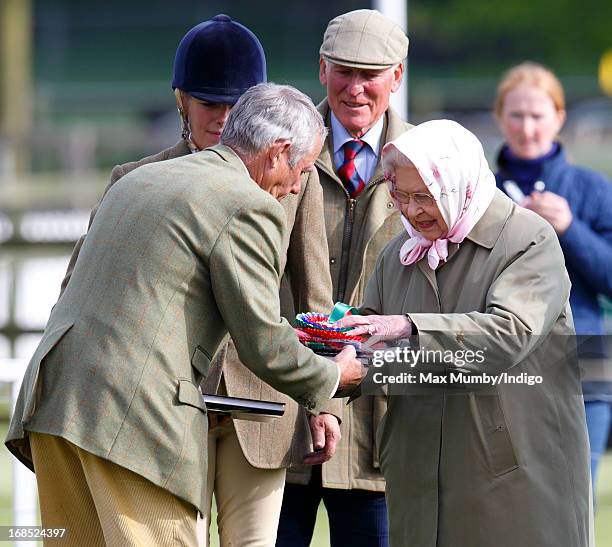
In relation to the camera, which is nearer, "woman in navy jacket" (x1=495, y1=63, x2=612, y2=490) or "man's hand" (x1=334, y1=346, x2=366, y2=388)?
"man's hand" (x1=334, y1=346, x2=366, y2=388)

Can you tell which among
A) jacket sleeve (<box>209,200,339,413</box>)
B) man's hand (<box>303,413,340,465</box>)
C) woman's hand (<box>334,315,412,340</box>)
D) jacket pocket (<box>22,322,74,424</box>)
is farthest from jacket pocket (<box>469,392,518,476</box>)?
jacket pocket (<box>22,322,74,424</box>)

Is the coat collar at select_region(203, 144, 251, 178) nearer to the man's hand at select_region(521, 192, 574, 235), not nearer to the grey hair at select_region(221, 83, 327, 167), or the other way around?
the grey hair at select_region(221, 83, 327, 167)

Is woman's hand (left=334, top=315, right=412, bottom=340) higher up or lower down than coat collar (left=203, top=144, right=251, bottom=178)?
lower down

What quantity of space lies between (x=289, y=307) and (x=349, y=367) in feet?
2.03

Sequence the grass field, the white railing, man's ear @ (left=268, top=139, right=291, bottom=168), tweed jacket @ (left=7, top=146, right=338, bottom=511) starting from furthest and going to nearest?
the grass field
the white railing
man's ear @ (left=268, top=139, right=291, bottom=168)
tweed jacket @ (left=7, top=146, right=338, bottom=511)

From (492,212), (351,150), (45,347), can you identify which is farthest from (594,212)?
(45,347)

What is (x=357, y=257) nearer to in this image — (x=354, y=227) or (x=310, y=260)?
(x=354, y=227)

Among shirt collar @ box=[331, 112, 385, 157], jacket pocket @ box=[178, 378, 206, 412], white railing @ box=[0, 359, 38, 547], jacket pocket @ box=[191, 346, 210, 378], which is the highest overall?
shirt collar @ box=[331, 112, 385, 157]

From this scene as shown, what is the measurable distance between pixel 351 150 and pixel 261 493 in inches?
49.9

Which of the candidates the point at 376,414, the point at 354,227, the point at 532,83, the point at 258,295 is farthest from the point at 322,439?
the point at 532,83

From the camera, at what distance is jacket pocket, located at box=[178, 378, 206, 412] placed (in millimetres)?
3330

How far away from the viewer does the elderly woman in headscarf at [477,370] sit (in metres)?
3.47

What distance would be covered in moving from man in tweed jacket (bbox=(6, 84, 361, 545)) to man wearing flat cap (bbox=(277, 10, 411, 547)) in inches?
36.9

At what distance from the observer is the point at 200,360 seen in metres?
3.41
